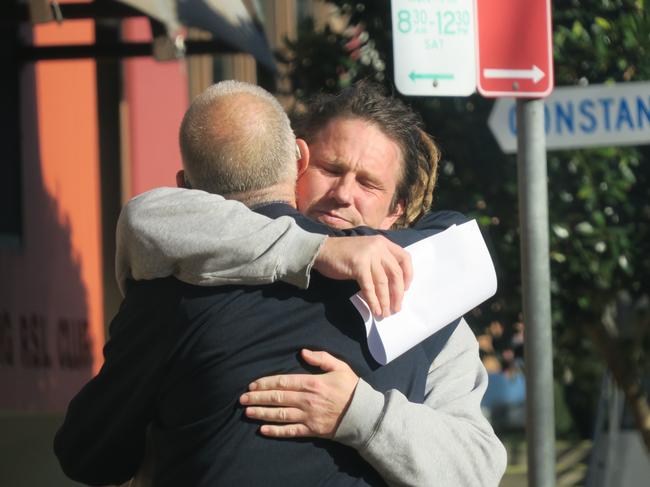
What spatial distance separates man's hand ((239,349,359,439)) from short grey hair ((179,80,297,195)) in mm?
296

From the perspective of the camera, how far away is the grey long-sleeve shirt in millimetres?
1971

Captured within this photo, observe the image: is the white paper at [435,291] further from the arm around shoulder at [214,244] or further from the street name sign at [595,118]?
the street name sign at [595,118]

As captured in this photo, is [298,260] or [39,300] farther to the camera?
[39,300]

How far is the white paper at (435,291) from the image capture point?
2004mm

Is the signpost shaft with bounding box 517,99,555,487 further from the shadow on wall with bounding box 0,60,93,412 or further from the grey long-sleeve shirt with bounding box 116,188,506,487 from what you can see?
the shadow on wall with bounding box 0,60,93,412

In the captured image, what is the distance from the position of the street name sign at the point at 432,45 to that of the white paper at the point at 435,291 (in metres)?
1.62

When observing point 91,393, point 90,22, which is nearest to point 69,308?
point 90,22

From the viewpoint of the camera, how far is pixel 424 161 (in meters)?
2.80

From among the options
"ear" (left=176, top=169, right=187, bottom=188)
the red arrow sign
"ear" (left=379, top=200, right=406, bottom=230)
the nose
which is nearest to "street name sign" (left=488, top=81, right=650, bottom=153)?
the red arrow sign

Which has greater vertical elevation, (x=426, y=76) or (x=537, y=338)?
A: (x=426, y=76)

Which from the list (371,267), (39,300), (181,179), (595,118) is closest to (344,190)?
(181,179)

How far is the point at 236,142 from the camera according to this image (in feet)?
6.67

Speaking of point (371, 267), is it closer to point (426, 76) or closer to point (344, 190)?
point (344, 190)

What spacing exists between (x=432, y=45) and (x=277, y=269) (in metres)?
1.93
